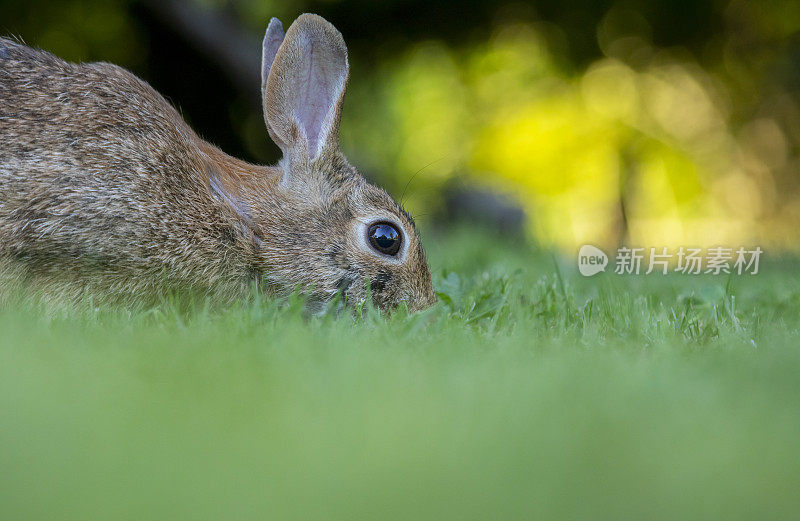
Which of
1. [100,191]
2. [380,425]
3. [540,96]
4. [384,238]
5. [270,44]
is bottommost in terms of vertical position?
[380,425]

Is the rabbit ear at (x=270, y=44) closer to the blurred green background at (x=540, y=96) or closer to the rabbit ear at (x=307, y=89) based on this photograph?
the rabbit ear at (x=307, y=89)

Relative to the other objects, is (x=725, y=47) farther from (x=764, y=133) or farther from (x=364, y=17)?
(x=364, y=17)

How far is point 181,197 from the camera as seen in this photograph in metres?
4.07

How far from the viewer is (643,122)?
17.0m

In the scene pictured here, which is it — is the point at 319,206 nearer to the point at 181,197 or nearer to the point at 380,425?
the point at 181,197

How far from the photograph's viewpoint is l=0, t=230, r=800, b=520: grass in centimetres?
168

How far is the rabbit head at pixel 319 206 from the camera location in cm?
423

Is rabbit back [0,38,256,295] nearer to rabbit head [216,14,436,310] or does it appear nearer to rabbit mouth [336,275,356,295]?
rabbit head [216,14,436,310]

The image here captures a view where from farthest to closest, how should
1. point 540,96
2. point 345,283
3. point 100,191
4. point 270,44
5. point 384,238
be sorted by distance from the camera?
point 540,96 < point 270,44 < point 384,238 < point 345,283 < point 100,191

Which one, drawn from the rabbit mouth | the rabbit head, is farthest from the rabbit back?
the rabbit mouth

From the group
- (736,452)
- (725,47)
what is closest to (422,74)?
(725,47)

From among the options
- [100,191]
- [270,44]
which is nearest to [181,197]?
[100,191]

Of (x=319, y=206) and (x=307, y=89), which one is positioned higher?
(x=307, y=89)

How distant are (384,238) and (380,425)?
2508mm
